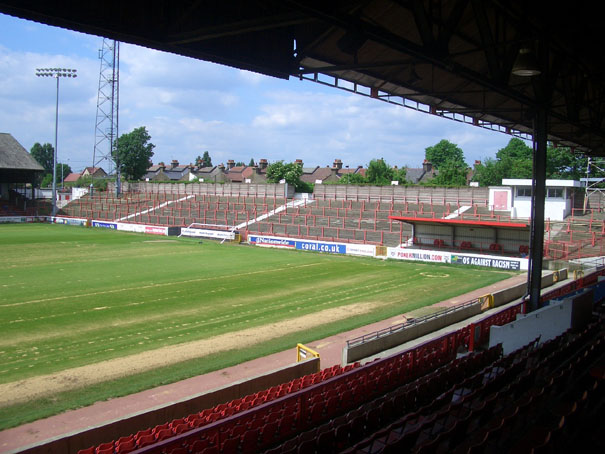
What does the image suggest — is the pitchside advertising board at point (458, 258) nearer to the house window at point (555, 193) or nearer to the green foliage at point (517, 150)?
the house window at point (555, 193)

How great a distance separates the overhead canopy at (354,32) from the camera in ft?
24.9

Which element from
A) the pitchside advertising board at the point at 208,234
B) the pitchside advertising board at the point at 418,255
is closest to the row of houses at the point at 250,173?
the pitchside advertising board at the point at 208,234

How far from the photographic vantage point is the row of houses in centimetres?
10419

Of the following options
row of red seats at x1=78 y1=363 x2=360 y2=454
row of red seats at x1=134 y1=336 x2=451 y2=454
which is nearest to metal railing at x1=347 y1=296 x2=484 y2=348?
row of red seats at x1=134 y1=336 x2=451 y2=454

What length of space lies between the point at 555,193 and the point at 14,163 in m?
65.7

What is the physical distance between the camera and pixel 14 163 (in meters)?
67.4

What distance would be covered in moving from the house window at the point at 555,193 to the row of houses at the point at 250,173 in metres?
52.9

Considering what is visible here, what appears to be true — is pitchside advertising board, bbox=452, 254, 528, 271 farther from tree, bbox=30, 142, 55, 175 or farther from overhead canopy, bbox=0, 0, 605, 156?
tree, bbox=30, 142, 55, 175

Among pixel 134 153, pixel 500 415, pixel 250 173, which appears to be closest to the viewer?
pixel 500 415

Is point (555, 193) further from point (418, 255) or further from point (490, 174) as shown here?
point (490, 174)

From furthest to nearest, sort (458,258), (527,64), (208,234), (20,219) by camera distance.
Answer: (20,219), (208,234), (458,258), (527,64)

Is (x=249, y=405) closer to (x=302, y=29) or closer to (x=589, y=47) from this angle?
(x=302, y=29)

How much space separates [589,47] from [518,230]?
25.4 metres

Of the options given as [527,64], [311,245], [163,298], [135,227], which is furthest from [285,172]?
[527,64]
